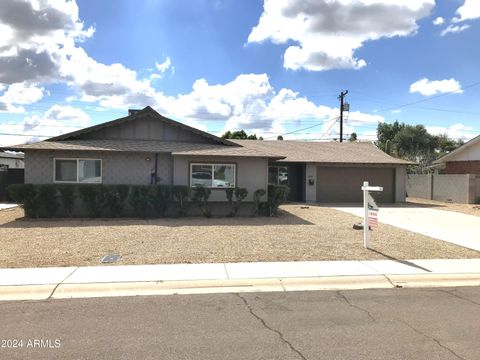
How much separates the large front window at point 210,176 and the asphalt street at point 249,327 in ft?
36.2

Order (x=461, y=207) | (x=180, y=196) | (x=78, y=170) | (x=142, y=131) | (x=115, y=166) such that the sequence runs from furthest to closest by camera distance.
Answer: (x=461, y=207) < (x=142, y=131) < (x=115, y=166) < (x=78, y=170) < (x=180, y=196)

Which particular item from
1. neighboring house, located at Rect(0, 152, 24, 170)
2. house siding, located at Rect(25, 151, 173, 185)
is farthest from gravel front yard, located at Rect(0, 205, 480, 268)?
neighboring house, located at Rect(0, 152, 24, 170)

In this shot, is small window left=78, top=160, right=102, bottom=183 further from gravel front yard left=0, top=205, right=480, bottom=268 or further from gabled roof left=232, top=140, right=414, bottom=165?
gabled roof left=232, top=140, right=414, bottom=165

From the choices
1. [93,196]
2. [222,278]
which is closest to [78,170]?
[93,196]

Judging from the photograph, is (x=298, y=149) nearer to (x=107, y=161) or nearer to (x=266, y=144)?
(x=266, y=144)

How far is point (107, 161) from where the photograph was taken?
17.2 metres

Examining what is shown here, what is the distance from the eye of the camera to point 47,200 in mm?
15469

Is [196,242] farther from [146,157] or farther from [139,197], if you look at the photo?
[146,157]

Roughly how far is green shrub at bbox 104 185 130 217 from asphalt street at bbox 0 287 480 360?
9.64 metres

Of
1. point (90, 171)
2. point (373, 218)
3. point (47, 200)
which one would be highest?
point (90, 171)

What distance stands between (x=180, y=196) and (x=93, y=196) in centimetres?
297

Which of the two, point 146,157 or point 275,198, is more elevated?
point 146,157

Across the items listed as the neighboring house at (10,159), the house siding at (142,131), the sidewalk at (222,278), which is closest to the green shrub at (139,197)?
the house siding at (142,131)

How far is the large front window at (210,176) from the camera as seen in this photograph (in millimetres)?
17781
